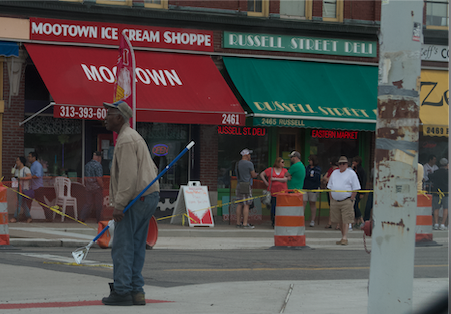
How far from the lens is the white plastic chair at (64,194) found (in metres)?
14.2

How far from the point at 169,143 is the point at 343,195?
659cm

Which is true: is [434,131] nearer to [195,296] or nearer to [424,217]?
[424,217]

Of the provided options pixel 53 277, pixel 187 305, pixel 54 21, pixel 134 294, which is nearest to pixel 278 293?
pixel 187 305

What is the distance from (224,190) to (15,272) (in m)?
10.8

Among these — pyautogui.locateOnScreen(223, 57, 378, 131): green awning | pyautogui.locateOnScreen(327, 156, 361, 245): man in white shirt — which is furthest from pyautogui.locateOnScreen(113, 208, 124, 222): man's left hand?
pyautogui.locateOnScreen(223, 57, 378, 131): green awning

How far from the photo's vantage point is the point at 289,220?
38.6 feet

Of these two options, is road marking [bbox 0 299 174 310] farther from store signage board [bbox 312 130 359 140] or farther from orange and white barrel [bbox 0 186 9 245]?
store signage board [bbox 312 130 359 140]

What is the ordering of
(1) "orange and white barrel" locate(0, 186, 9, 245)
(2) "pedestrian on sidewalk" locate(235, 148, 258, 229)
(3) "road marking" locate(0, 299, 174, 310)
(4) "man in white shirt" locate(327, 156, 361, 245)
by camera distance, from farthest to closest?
(2) "pedestrian on sidewalk" locate(235, 148, 258, 229), (4) "man in white shirt" locate(327, 156, 361, 245), (1) "orange and white barrel" locate(0, 186, 9, 245), (3) "road marking" locate(0, 299, 174, 310)

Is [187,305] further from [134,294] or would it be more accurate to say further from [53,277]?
[53,277]

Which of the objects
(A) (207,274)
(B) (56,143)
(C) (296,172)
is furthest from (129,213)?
(B) (56,143)

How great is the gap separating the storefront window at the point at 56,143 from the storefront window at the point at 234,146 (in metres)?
4.09

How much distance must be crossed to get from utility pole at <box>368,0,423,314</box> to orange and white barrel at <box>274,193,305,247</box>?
7.19 meters

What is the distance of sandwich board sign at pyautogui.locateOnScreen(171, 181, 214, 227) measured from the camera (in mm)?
16003

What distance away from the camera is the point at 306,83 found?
18938 millimetres
